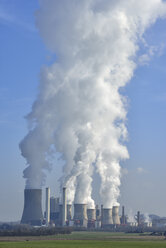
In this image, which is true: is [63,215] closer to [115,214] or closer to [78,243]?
[115,214]

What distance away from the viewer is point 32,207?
135 metres

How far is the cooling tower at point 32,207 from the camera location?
135 m

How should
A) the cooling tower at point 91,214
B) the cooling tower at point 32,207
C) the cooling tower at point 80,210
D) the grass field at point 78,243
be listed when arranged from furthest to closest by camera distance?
1. the cooling tower at point 91,214
2. the cooling tower at point 80,210
3. the cooling tower at point 32,207
4. the grass field at point 78,243

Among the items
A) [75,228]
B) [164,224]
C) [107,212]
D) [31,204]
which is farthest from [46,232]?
[164,224]

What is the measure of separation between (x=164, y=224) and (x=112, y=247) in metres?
134

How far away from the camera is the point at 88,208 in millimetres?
160750

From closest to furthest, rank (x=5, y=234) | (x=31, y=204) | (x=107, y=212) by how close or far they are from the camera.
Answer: (x=5, y=234), (x=31, y=204), (x=107, y=212)

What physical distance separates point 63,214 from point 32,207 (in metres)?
24.4

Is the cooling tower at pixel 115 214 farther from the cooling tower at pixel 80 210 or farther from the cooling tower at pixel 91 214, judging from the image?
the cooling tower at pixel 80 210

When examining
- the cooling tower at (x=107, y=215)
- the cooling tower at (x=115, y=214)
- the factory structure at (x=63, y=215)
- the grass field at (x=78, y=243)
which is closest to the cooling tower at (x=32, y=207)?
the factory structure at (x=63, y=215)

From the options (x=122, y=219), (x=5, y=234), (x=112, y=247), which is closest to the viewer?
(x=112, y=247)

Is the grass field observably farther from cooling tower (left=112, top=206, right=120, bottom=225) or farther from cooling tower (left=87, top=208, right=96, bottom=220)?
cooling tower (left=87, top=208, right=96, bottom=220)

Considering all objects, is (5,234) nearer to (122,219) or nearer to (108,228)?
(108,228)

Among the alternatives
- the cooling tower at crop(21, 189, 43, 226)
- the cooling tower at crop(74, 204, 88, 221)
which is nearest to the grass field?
the cooling tower at crop(21, 189, 43, 226)
